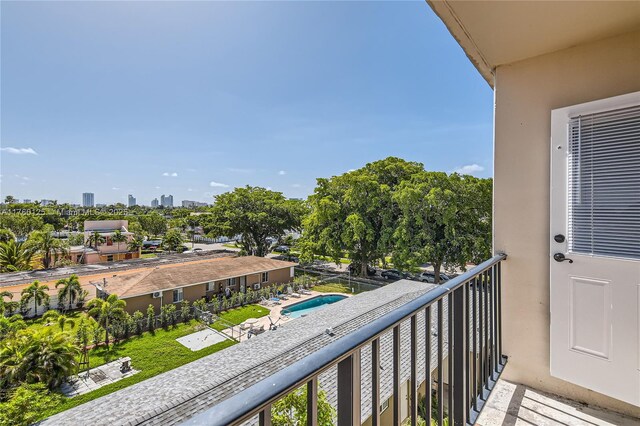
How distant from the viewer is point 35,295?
13000 millimetres

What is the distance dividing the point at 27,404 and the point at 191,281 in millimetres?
8031

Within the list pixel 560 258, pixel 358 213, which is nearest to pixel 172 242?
pixel 358 213

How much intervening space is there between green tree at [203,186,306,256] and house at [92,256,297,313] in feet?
21.1

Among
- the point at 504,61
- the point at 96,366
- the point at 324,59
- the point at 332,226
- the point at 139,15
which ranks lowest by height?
the point at 96,366

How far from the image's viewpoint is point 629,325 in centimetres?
170

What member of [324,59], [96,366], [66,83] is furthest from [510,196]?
[66,83]

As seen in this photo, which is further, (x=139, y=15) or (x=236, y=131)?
(x=236, y=131)

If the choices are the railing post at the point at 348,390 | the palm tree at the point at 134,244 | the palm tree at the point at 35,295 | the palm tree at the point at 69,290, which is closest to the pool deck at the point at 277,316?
the palm tree at the point at 69,290

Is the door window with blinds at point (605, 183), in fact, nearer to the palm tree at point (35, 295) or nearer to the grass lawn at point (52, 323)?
the grass lawn at point (52, 323)

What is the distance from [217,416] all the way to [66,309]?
18.7 metres

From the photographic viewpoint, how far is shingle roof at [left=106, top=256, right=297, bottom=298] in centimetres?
1256

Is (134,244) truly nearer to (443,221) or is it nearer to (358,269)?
(358,269)

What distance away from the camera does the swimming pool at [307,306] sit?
1323 centimetres

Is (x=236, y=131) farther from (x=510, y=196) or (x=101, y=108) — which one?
(x=510, y=196)
